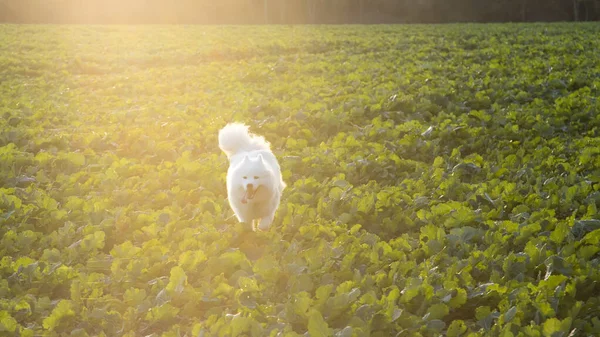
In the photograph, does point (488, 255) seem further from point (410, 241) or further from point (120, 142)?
point (120, 142)

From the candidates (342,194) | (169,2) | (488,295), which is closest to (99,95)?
(342,194)

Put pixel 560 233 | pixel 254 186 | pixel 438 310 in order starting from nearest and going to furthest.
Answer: pixel 438 310 → pixel 560 233 → pixel 254 186

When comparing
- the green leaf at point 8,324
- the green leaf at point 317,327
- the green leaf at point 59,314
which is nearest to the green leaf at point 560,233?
the green leaf at point 317,327

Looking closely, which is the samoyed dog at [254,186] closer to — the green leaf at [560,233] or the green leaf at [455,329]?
the green leaf at [455,329]

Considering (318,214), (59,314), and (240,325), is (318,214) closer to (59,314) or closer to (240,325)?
(240,325)

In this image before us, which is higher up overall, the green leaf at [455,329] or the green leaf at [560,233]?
the green leaf at [560,233]

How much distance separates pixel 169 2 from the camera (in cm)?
4803

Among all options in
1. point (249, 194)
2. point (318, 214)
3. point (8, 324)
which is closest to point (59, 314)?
point (8, 324)

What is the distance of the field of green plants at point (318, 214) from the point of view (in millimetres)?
4227

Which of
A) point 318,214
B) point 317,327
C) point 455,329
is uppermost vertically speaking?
point 318,214

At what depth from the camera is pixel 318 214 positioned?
608cm

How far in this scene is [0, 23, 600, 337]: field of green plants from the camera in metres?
4.23

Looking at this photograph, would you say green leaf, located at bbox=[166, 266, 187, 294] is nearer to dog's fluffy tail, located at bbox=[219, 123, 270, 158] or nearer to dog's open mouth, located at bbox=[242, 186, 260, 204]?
dog's open mouth, located at bbox=[242, 186, 260, 204]

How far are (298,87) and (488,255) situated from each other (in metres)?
9.18
